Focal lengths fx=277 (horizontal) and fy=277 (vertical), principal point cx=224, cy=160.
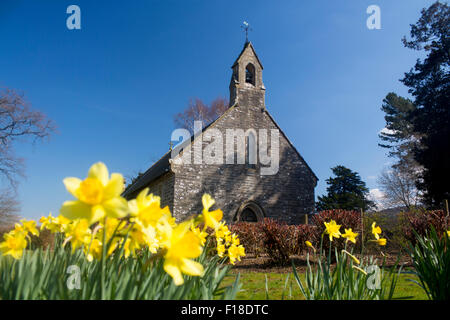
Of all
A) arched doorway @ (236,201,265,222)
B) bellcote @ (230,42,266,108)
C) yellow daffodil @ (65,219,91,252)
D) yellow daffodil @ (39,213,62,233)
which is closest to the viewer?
yellow daffodil @ (65,219,91,252)

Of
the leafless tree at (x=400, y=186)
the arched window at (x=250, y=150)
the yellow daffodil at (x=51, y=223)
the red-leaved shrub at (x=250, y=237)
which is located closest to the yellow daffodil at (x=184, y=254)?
the yellow daffodil at (x=51, y=223)

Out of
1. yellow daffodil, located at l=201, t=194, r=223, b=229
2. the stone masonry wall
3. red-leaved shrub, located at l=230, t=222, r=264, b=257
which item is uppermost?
the stone masonry wall

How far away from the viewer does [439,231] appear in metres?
7.50

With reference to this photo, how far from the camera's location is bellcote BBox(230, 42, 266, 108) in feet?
56.2

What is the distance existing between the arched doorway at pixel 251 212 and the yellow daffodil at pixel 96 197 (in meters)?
14.4

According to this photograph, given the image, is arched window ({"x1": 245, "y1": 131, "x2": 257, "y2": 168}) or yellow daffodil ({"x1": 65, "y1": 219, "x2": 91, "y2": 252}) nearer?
yellow daffodil ({"x1": 65, "y1": 219, "x2": 91, "y2": 252})

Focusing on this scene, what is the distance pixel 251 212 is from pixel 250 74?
29.2ft

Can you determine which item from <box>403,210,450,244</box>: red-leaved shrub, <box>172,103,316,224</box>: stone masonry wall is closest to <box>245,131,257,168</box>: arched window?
<box>172,103,316,224</box>: stone masonry wall

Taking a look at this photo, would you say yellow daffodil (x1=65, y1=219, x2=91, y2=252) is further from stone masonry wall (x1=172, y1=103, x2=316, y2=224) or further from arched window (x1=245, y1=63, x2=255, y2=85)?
arched window (x1=245, y1=63, x2=255, y2=85)

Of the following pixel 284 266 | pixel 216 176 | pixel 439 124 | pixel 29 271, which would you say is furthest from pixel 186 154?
pixel 439 124

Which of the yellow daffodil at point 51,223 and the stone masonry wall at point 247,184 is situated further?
the stone masonry wall at point 247,184

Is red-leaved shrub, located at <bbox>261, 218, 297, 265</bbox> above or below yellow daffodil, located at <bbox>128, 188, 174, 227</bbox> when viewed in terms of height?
below

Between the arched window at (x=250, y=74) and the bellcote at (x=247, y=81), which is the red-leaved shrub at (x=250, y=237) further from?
the arched window at (x=250, y=74)

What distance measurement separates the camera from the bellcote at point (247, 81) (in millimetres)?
17125
